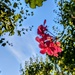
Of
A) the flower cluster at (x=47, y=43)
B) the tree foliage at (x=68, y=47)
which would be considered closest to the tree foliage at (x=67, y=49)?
the tree foliage at (x=68, y=47)

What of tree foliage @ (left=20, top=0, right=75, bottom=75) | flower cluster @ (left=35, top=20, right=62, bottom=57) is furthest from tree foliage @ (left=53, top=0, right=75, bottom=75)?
flower cluster @ (left=35, top=20, right=62, bottom=57)

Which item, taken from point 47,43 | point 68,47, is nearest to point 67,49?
point 68,47

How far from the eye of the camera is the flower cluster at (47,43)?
4043mm

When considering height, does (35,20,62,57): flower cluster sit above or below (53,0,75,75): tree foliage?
below

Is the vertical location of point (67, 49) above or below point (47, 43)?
above

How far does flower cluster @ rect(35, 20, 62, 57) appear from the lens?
404 cm

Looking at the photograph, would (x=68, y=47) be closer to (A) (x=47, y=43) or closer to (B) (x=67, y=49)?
(B) (x=67, y=49)

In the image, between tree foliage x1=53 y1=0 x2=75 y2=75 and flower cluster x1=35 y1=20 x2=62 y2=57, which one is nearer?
flower cluster x1=35 y1=20 x2=62 y2=57

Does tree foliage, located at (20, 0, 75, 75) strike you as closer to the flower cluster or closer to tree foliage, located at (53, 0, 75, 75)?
tree foliage, located at (53, 0, 75, 75)

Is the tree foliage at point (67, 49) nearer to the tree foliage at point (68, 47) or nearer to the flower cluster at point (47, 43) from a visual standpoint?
the tree foliage at point (68, 47)

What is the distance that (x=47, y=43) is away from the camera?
413 cm

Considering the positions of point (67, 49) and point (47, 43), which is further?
point (67, 49)

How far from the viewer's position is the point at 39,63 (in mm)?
40812

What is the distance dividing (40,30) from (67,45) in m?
20.9
